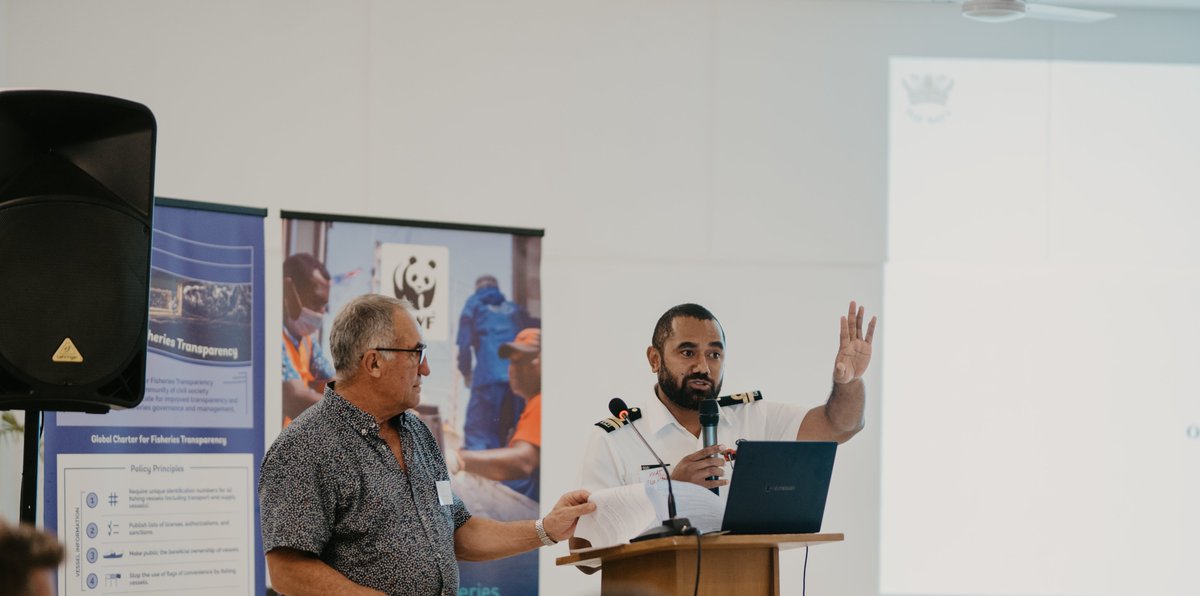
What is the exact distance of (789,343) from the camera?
6.86 m

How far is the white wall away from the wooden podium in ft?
10.3

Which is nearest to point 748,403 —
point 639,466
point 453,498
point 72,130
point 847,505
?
point 639,466

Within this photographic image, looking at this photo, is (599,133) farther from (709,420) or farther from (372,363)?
(372,363)

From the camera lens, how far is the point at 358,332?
3295 mm

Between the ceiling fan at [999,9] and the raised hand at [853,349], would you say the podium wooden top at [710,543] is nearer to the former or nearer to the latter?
the raised hand at [853,349]

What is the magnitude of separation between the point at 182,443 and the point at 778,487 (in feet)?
7.04

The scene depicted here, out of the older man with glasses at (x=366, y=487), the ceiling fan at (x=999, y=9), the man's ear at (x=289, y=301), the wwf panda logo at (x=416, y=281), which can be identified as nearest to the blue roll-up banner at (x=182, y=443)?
the man's ear at (x=289, y=301)

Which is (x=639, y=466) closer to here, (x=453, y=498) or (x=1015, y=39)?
(x=453, y=498)

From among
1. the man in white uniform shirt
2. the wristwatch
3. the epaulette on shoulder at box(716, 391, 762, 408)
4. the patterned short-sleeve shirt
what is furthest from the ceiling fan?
the patterned short-sleeve shirt

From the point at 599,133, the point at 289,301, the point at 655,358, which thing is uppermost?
the point at 599,133

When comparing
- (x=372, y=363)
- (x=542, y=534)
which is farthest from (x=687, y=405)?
(x=372, y=363)

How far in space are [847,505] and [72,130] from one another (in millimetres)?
4621

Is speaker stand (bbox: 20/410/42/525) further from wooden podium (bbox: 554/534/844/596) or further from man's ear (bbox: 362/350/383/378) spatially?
wooden podium (bbox: 554/534/844/596)

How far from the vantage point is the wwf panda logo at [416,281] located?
5.52 m
